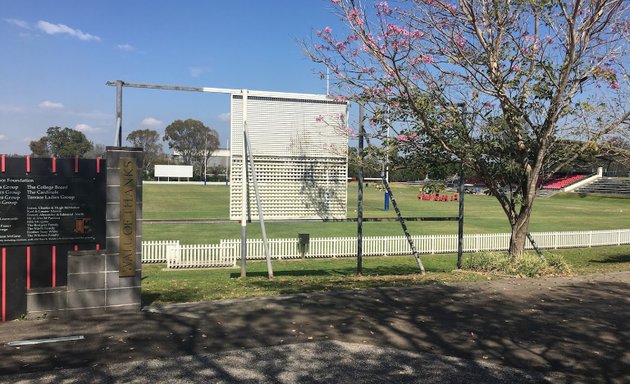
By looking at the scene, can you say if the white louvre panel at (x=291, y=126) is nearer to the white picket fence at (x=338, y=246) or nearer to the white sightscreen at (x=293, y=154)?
the white sightscreen at (x=293, y=154)

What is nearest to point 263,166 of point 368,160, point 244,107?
point 244,107

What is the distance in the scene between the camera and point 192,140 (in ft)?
387

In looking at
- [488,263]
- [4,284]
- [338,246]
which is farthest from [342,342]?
[338,246]

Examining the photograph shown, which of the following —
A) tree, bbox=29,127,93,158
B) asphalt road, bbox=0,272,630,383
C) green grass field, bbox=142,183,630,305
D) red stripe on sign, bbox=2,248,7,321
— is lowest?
green grass field, bbox=142,183,630,305

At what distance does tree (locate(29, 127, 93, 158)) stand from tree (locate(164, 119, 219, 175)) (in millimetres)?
18448

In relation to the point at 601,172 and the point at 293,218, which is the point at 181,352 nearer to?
the point at 293,218

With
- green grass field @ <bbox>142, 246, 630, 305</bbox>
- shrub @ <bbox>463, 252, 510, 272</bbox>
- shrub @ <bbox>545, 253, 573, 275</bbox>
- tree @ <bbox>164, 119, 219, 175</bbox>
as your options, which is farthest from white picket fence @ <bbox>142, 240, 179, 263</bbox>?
tree @ <bbox>164, 119, 219, 175</bbox>

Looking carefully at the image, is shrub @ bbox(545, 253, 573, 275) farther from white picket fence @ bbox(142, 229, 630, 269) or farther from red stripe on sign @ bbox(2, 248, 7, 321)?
red stripe on sign @ bbox(2, 248, 7, 321)

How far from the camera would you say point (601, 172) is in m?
83.6

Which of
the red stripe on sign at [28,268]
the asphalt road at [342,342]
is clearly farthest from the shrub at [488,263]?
the red stripe on sign at [28,268]

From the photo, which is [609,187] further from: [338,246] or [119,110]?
[119,110]

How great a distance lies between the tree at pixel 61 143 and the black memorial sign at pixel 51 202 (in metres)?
100

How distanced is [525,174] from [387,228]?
62.1ft

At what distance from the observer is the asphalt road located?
442cm
